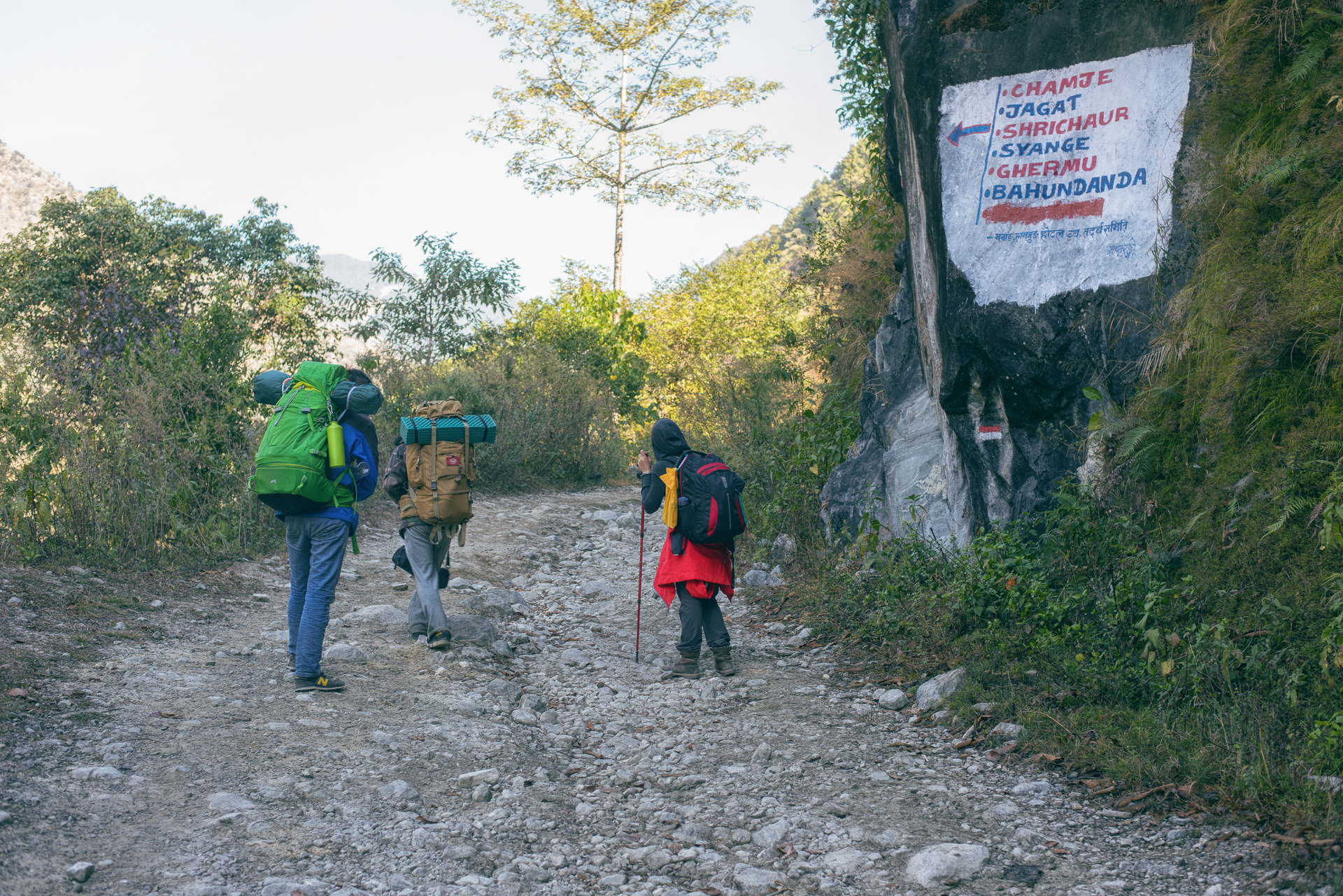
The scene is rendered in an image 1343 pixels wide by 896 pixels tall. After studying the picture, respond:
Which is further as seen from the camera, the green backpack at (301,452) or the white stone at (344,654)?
the white stone at (344,654)

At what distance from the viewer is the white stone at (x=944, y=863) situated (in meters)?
3.21

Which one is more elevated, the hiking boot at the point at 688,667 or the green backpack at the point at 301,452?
the green backpack at the point at 301,452

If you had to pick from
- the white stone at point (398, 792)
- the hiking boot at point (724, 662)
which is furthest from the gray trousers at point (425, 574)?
the white stone at point (398, 792)

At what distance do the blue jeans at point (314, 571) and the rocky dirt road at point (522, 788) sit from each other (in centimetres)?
24

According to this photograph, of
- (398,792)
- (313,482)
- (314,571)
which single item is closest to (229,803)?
(398,792)

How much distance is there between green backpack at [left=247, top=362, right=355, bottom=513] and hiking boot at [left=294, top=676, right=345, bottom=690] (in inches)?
39.2

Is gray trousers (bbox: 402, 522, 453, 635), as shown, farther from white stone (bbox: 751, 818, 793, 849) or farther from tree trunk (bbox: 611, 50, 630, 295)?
tree trunk (bbox: 611, 50, 630, 295)

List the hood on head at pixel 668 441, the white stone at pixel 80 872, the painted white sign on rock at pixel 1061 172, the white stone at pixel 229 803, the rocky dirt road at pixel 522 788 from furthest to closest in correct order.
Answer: the hood on head at pixel 668 441
the painted white sign on rock at pixel 1061 172
the white stone at pixel 229 803
the rocky dirt road at pixel 522 788
the white stone at pixel 80 872

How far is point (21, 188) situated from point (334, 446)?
51622 mm

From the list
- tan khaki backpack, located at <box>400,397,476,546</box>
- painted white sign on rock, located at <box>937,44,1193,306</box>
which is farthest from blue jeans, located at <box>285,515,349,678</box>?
painted white sign on rock, located at <box>937,44,1193,306</box>

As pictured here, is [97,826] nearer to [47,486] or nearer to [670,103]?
[47,486]

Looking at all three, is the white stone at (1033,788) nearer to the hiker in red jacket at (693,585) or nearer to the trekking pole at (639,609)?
the hiker in red jacket at (693,585)

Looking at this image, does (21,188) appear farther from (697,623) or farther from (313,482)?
(697,623)

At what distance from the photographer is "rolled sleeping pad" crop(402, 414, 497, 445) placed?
5.89m
